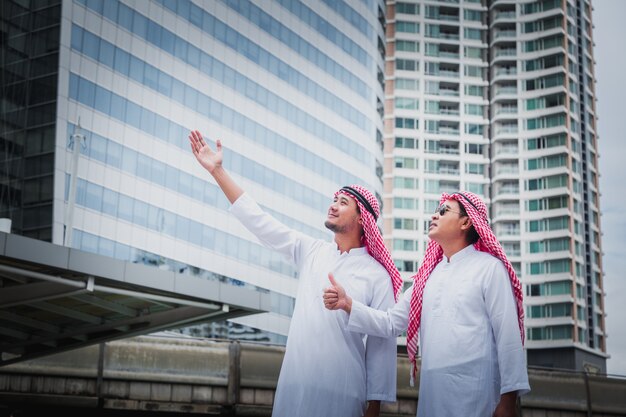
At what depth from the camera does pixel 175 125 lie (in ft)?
167

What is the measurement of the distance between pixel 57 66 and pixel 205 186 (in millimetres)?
12025

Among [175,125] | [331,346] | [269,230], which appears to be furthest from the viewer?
[175,125]

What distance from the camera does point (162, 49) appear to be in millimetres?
51000

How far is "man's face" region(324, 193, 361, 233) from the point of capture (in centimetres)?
539

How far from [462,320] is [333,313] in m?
0.76

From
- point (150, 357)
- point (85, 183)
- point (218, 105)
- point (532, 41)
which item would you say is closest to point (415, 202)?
point (532, 41)

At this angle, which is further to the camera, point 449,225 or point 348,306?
point 449,225

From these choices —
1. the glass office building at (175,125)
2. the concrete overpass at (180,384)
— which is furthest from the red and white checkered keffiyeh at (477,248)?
the glass office building at (175,125)

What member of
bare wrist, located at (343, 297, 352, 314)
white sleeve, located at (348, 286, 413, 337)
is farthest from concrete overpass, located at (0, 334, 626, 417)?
bare wrist, located at (343, 297, 352, 314)

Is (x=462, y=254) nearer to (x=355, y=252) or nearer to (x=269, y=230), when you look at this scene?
(x=355, y=252)

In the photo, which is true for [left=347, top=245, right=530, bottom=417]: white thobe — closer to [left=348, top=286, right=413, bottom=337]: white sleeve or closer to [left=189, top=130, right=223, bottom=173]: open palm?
[left=348, top=286, right=413, bottom=337]: white sleeve

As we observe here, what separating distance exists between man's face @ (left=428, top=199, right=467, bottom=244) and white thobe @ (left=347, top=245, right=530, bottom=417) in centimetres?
20

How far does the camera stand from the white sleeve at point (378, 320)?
192 inches

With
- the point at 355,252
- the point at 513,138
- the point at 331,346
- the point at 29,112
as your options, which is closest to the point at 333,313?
the point at 331,346
